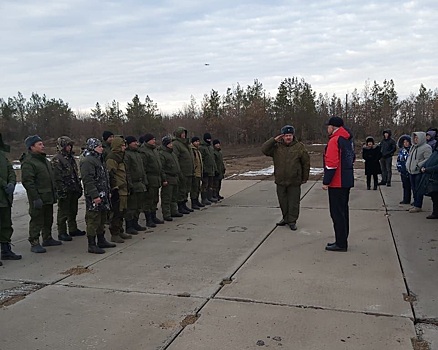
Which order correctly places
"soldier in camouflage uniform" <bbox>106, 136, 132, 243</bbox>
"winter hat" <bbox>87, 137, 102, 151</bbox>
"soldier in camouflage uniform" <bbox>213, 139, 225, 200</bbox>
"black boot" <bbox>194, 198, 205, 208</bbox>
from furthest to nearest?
"soldier in camouflage uniform" <bbox>213, 139, 225, 200</bbox> < "black boot" <bbox>194, 198, 205, 208</bbox> < "soldier in camouflage uniform" <bbox>106, 136, 132, 243</bbox> < "winter hat" <bbox>87, 137, 102, 151</bbox>

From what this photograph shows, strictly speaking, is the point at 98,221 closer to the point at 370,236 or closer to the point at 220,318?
the point at 220,318

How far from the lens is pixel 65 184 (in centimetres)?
707

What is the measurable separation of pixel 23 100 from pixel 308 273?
70.8m

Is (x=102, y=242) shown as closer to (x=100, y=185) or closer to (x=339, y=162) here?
(x=100, y=185)

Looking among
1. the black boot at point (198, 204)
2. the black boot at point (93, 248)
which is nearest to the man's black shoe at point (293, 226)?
the black boot at point (198, 204)

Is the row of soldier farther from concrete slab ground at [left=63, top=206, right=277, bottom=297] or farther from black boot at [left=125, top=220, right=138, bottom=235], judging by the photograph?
concrete slab ground at [left=63, top=206, right=277, bottom=297]

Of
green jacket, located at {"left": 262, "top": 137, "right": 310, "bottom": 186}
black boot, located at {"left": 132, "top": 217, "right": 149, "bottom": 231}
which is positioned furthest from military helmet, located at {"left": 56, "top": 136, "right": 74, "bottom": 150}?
green jacket, located at {"left": 262, "top": 137, "right": 310, "bottom": 186}

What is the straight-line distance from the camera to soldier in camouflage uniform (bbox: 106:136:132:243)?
22.1 ft

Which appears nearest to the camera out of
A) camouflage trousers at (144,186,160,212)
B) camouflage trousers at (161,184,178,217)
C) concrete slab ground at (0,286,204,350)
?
concrete slab ground at (0,286,204,350)

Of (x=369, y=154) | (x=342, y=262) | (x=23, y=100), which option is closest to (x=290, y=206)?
(x=342, y=262)

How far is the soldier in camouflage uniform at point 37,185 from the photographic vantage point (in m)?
6.18

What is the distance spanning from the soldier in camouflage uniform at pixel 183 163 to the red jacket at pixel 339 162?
3931mm

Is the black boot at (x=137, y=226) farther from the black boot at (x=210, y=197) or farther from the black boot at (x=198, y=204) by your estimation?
the black boot at (x=210, y=197)

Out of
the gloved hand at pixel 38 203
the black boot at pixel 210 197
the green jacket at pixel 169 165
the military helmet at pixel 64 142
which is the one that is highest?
the military helmet at pixel 64 142
